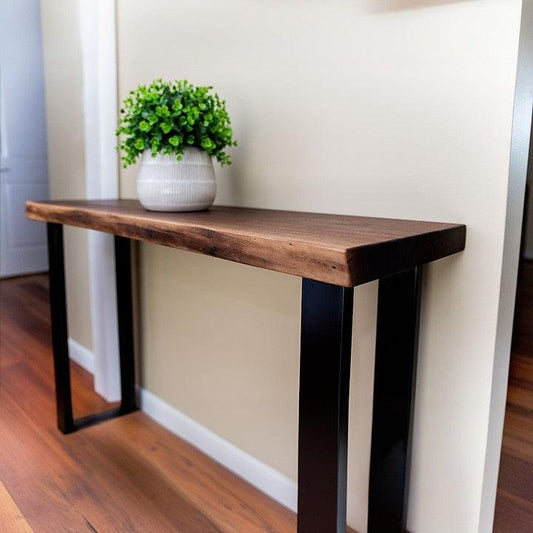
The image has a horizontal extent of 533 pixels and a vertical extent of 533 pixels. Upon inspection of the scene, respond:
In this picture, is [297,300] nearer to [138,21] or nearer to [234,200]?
[234,200]

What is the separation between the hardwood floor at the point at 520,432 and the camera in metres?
1.23

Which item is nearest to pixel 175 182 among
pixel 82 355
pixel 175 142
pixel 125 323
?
pixel 175 142

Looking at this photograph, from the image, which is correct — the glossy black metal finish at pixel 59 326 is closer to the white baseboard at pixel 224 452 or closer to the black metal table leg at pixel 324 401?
the white baseboard at pixel 224 452

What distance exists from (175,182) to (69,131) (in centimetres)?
112

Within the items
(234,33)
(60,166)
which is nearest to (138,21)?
(234,33)

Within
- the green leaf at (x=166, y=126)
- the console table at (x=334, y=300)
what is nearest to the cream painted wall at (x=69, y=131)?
the console table at (x=334, y=300)

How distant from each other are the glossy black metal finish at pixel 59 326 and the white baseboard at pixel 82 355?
0.49 metres

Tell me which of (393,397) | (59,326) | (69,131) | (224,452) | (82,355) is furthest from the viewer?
(82,355)

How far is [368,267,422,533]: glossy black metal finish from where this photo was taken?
1.05 meters

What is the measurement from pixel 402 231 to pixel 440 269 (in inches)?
7.8

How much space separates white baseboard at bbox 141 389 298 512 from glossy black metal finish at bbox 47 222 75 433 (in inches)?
10.5

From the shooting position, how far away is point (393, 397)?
1102 mm

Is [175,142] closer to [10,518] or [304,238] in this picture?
[304,238]

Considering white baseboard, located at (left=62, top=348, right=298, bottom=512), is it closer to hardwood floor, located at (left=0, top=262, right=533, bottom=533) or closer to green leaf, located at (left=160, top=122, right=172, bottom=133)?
hardwood floor, located at (left=0, top=262, right=533, bottom=533)
